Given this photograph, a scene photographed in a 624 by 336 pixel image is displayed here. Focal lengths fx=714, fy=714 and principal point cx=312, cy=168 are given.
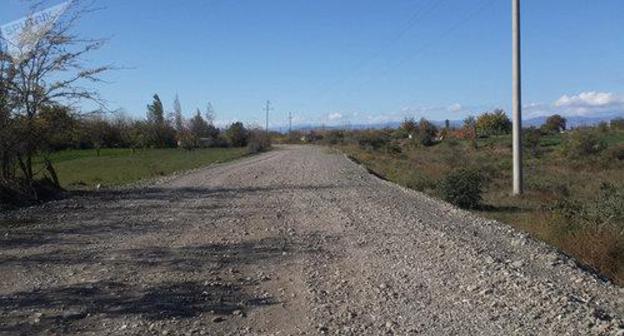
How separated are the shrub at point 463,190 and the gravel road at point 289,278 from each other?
834 centimetres

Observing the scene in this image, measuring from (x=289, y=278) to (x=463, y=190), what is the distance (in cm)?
1632

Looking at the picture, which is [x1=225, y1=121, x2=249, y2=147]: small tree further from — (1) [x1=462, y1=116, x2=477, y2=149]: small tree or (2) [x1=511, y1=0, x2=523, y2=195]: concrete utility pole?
(2) [x1=511, y1=0, x2=523, y2=195]: concrete utility pole

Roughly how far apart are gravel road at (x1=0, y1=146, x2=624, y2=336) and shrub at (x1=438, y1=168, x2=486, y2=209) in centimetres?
834

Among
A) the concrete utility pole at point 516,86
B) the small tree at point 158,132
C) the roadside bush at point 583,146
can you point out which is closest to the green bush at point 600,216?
the concrete utility pole at point 516,86

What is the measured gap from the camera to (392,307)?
7.36 m

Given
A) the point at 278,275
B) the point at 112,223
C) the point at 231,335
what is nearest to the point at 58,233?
the point at 112,223

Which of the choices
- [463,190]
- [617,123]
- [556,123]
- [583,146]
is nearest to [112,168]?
[463,190]

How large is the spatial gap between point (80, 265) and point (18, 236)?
3516 millimetres

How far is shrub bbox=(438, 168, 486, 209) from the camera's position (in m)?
24.0

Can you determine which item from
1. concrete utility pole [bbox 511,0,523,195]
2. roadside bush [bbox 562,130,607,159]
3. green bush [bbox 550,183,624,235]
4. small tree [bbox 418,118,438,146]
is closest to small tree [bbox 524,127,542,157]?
roadside bush [bbox 562,130,607,159]

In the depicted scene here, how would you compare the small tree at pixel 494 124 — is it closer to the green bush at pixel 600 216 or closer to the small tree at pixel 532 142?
the small tree at pixel 532 142

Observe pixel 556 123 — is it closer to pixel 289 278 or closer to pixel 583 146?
pixel 583 146

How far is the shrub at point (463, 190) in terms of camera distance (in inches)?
944

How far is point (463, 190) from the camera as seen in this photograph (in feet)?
79.6
